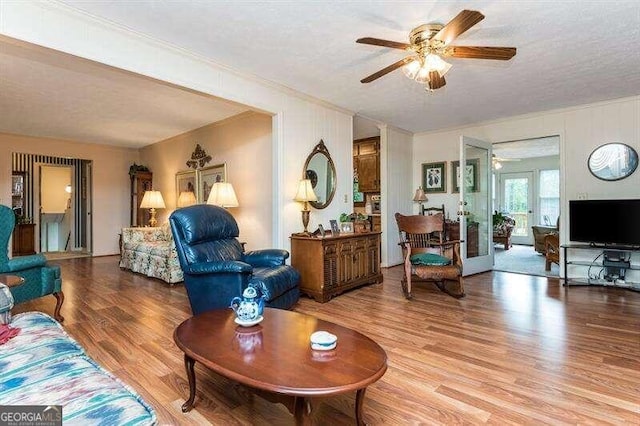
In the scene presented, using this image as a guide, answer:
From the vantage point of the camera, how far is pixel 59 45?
2.33 metres

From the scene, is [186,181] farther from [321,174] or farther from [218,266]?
[218,266]

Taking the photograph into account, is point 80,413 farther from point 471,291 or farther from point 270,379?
point 471,291

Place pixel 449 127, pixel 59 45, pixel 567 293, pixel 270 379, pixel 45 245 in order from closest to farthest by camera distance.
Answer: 1. pixel 270 379
2. pixel 59 45
3. pixel 567 293
4. pixel 449 127
5. pixel 45 245

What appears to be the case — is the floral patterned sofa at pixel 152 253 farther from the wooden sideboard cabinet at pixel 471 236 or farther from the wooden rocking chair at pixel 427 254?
the wooden sideboard cabinet at pixel 471 236

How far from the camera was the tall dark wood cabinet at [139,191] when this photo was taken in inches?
290

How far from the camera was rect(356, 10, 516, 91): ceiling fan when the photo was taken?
2.25m

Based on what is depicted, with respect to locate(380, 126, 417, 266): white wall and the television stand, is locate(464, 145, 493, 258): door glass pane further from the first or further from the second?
locate(380, 126, 417, 266): white wall

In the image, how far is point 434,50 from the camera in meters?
2.52

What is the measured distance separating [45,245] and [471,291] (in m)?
9.80

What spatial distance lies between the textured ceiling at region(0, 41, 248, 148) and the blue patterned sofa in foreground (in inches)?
82.4

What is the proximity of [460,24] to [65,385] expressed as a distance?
2.64 meters

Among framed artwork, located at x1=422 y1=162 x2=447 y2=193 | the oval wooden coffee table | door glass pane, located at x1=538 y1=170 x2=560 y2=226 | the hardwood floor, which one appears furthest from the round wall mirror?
the oval wooden coffee table

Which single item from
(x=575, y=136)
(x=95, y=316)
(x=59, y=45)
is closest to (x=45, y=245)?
(x=95, y=316)

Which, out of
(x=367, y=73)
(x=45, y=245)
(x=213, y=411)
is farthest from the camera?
(x=45, y=245)
